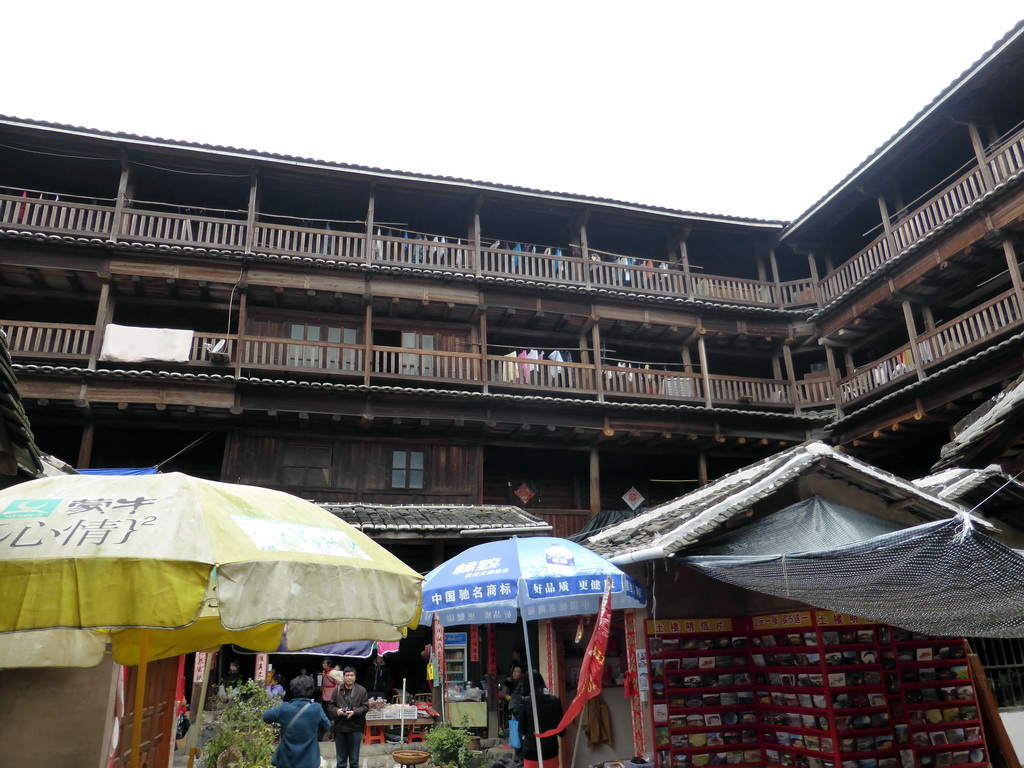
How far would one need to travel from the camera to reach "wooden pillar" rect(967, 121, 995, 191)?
595 inches

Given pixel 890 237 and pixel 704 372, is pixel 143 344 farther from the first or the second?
pixel 890 237

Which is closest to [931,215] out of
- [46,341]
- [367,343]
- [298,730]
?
[367,343]

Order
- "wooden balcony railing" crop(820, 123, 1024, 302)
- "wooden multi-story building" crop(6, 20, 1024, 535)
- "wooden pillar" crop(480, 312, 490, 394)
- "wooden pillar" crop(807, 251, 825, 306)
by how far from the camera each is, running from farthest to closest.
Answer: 1. "wooden pillar" crop(807, 251, 825, 306)
2. "wooden pillar" crop(480, 312, 490, 394)
3. "wooden multi-story building" crop(6, 20, 1024, 535)
4. "wooden balcony railing" crop(820, 123, 1024, 302)

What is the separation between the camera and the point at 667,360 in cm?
2147

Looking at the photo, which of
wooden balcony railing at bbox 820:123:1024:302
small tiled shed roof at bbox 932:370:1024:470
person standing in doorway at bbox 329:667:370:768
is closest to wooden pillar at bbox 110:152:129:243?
person standing in doorway at bbox 329:667:370:768

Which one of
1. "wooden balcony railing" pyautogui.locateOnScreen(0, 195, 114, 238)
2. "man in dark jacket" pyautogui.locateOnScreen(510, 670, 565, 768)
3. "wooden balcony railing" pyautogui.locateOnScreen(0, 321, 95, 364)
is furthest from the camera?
"wooden balcony railing" pyautogui.locateOnScreen(0, 195, 114, 238)

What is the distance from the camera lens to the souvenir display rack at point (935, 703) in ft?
24.2

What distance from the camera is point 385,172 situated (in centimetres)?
1789

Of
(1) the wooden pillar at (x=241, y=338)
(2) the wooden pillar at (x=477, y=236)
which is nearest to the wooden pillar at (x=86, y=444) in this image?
(1) the wooden pillar at (x=241, y=338)

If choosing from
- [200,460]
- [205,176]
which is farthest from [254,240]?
[200,460]

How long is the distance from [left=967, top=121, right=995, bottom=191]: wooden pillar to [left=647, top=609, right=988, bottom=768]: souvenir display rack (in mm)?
11577

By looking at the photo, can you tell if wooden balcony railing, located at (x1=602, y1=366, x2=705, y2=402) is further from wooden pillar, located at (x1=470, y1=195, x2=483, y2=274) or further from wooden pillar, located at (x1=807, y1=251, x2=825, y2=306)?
wooden pillar, located at (x1=807, y1=251, x2=825, y2=306)

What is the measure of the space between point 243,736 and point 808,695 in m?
6.43

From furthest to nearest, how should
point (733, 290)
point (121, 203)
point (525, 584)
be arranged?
1. point (733, 290)
2. point (121, 203)
3. point (525, 584)
